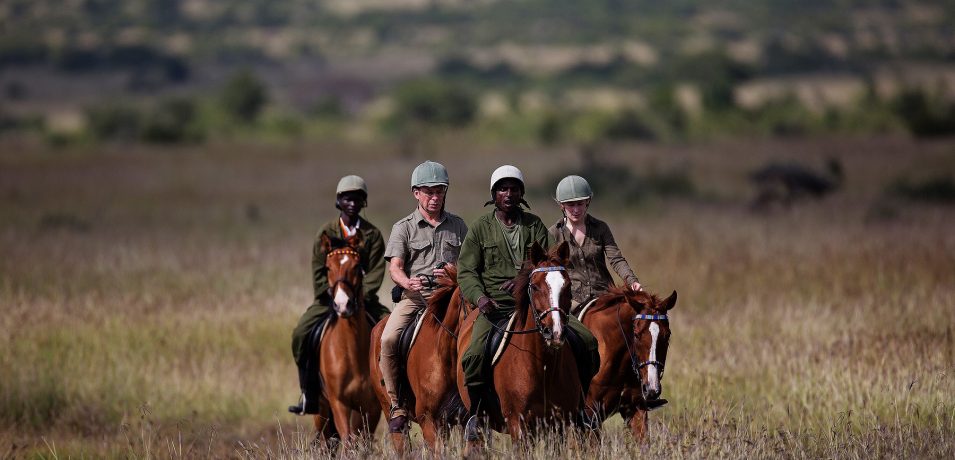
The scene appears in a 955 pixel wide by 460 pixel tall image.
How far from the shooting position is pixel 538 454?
9.05 metres

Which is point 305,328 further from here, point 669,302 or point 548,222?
point 548,222

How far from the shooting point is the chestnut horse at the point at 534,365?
29.9ft

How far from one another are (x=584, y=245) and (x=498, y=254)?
4.10 ft

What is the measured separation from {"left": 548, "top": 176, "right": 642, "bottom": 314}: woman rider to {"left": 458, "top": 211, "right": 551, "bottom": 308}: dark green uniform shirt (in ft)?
1.97

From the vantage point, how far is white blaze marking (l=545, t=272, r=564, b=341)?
8.88 m

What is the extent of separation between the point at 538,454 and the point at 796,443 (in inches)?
77.8

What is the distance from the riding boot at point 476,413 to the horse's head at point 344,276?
4.92 feet

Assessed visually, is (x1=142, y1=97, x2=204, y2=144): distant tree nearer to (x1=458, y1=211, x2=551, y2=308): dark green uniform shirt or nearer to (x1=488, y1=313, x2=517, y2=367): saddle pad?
(x1=458, y1=211, x2=551, y2=308): dark green uniform shirt

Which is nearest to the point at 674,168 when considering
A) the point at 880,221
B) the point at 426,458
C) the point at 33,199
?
the point at 880,221

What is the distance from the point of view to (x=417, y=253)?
11055 millimetres

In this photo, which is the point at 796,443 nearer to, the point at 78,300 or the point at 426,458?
the point at 426,458

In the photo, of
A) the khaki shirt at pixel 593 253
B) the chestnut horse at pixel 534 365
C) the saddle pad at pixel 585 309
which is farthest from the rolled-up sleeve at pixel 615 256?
the chestnut horse at pixel 534 365

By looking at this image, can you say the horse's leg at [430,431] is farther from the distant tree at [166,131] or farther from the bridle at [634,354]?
the distant tree at [166,131]

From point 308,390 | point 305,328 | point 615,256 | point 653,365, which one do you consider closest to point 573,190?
point 615,256
